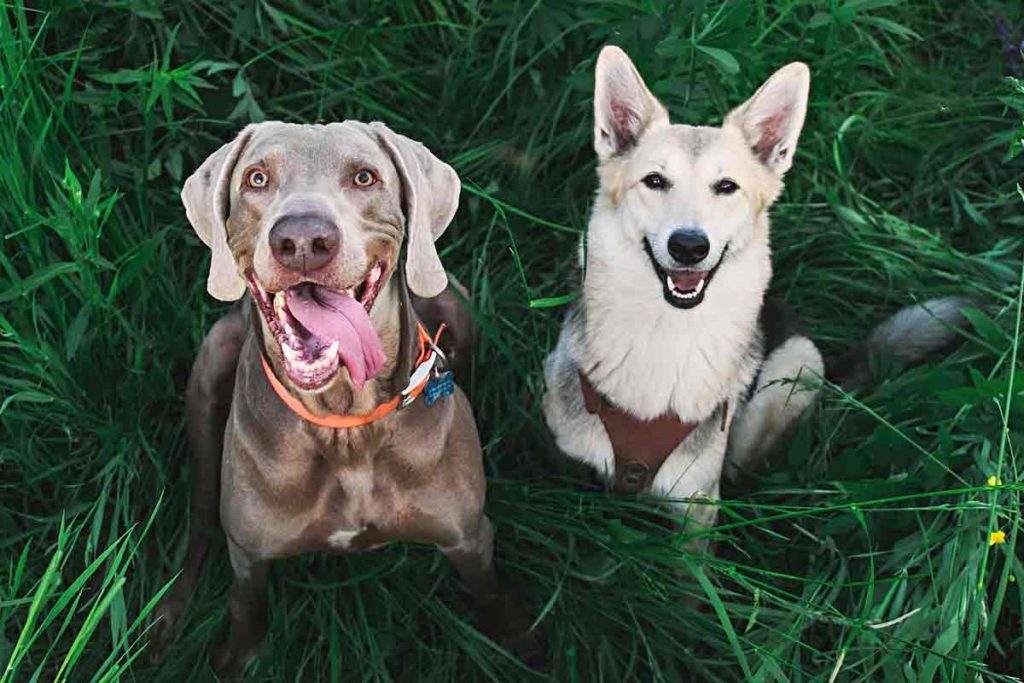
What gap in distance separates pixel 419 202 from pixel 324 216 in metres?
0.31

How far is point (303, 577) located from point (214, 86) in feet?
5.61

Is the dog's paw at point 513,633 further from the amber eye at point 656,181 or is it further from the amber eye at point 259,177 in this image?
the amber eye at point 259,177

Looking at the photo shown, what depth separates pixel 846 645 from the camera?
260cm

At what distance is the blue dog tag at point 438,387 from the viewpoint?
2.55 m

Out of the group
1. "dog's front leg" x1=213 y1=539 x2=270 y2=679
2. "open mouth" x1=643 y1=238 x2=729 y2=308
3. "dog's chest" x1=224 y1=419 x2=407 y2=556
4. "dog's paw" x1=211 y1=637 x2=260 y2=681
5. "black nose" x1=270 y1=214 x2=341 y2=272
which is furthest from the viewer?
"dog's paw" x1=211 y1=637 x2=260 y2=681

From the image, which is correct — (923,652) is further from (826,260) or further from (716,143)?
(826,260)

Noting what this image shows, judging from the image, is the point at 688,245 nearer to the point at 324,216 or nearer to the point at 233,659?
the point at 324,216

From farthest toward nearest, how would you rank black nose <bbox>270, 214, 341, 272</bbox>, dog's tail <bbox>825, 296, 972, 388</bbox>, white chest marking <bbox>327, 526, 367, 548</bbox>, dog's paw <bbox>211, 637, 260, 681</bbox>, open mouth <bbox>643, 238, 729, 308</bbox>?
dog's tail <bbox>825, 296, 972, 388</bbox>, dog's paw <bbox>211, 637, 260, 681</bbox>, open mouth <bbox>643, 238, 729, 308</bbox>, white chest marking <bbox>327, 526, 367, 548</bbox>, black nose <bbox>270, 214, 341, 272</bbox>

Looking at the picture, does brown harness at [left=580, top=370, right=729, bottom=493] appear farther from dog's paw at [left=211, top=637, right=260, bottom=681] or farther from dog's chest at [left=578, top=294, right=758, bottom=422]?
dog's paw at [left=211, top=637, right=260, bottom=681]

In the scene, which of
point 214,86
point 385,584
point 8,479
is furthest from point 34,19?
point 385,584

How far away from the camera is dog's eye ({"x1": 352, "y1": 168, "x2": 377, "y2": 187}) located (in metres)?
2.25

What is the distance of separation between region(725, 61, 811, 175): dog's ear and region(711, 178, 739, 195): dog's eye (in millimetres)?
215

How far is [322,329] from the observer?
219cm

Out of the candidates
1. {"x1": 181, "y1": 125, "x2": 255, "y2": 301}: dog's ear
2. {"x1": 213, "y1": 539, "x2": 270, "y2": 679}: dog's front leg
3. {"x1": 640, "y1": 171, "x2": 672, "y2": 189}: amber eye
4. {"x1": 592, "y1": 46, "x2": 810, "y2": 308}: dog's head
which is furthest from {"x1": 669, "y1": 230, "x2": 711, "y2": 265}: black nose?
{"x1": 213, "y1": 539, "x2": 270, "y2": 679}: dog's front leg
